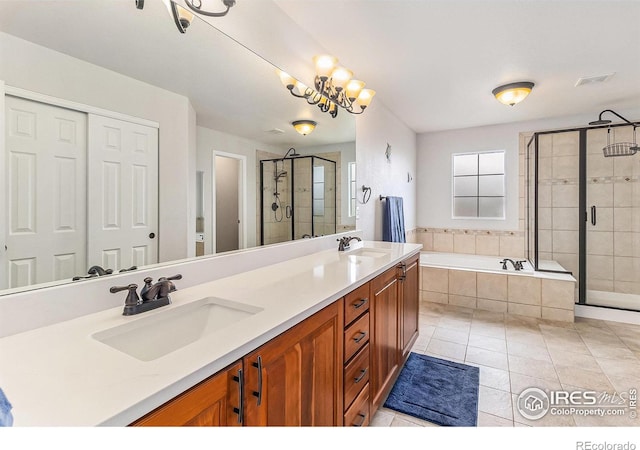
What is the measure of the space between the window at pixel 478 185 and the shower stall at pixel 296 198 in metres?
3.01

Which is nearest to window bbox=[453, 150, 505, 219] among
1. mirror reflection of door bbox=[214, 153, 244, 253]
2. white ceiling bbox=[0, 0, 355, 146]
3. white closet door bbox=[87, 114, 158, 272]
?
white ceiling bbox=[0, 0, 355, 146]

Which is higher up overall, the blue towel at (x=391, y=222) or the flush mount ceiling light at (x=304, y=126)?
the flush mount ceiling light at (x=304, y=126)

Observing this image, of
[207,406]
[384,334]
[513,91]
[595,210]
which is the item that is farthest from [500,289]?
[207,406]

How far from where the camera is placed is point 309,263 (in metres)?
1.87

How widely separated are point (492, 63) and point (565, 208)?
2465mm

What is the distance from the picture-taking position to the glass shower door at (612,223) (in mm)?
3561

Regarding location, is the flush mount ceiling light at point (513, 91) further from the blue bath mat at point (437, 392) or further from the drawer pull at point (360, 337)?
the drawer pull at point (360, 337)

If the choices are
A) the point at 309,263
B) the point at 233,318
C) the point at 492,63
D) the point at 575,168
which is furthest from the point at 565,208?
the point at 233,318

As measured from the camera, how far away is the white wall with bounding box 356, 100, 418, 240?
2938mm

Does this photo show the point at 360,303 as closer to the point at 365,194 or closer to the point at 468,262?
the point at 365,194

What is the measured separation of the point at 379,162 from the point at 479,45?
1.41 m

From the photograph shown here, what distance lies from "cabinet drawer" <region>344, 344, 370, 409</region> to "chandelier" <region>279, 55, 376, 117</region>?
168cm

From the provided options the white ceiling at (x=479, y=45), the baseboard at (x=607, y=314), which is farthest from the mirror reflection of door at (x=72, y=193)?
the baseboard at (x=607, y=314)

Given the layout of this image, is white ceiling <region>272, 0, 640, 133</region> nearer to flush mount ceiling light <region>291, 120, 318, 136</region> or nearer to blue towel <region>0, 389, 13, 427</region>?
flush mount ceiling light <region>291, 120, 318, 136</region>
